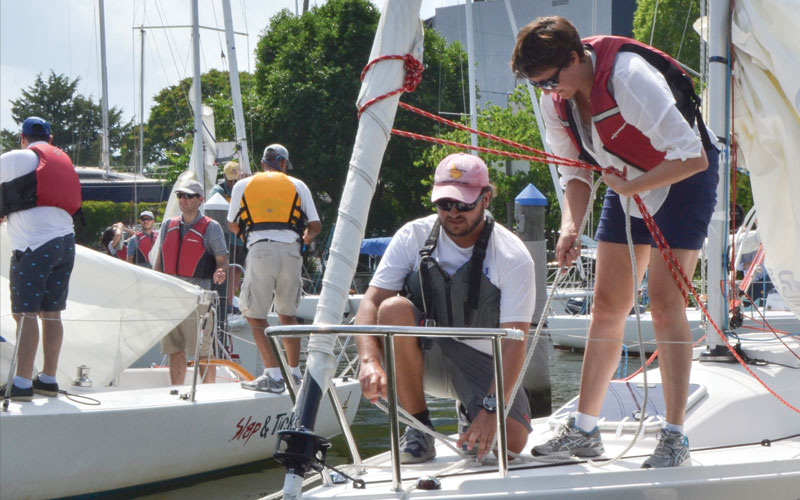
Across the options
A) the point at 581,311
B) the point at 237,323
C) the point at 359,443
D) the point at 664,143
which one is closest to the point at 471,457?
the point at 664,143

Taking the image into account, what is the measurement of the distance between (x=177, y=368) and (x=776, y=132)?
4580 mm

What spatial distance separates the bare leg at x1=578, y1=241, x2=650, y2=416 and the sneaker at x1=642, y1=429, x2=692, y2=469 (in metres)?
0.33

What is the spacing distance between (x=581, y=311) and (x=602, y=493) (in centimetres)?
1275

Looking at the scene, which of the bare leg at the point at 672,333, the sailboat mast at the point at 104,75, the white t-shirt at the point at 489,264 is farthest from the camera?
the sailboat mast at the point at 104,75

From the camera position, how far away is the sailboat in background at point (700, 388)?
9.70 ft

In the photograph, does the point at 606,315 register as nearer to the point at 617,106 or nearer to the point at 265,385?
the point at 617,106

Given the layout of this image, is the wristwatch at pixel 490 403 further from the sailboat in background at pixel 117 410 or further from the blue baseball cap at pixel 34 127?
the blue baseball cap at pixel 34 127

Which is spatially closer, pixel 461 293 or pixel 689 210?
pixel 689 210

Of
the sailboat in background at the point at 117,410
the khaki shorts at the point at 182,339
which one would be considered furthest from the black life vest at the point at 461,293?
the khaki shorts at the point at 182,339

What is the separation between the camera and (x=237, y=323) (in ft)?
40.7

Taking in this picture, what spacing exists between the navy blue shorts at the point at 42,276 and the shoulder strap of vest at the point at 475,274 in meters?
2.90

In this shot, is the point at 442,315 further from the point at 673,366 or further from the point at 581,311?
Result: the point at 581,311

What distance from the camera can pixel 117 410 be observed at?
524cm

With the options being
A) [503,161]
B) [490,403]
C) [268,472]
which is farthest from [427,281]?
[503,161]
